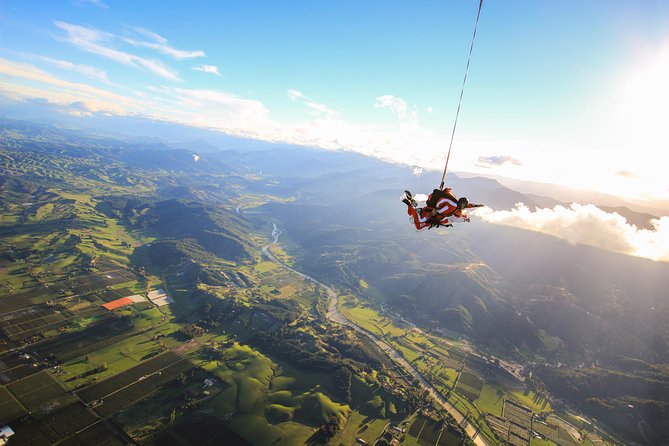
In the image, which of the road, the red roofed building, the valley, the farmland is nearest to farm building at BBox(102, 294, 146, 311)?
the red roofed building

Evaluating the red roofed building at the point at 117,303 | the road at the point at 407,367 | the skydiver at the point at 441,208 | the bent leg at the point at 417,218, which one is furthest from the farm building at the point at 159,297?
the skydiver at the point at 441,208

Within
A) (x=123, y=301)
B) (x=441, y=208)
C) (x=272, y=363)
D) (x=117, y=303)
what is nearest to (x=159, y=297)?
(x=123, y=301)

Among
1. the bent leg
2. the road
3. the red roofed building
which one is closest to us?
the bent leg

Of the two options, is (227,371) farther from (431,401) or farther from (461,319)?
(461,319)

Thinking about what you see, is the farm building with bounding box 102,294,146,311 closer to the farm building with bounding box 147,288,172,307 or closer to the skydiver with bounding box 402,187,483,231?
the farm building with bounding box 147,288,172,307

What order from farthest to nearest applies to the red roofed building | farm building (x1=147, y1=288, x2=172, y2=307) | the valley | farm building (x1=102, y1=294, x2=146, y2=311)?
farm building (x1=147, y1=288, x2=172, y2=307), farm building (x1=102, y1=294, x2=146, y2=311), the red roofed building, the valley

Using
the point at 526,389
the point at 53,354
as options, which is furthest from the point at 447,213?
the point at 526,389

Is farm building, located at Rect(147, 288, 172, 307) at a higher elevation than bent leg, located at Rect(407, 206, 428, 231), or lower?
lower
